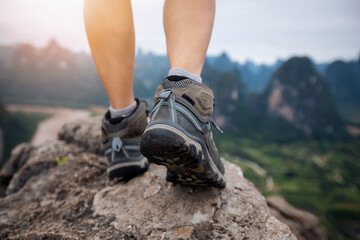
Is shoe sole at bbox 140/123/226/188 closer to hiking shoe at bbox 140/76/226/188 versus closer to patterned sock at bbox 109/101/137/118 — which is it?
hiking shoe at bbox 140/76/226/188

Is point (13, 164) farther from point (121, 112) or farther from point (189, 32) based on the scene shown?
point (189, 32)

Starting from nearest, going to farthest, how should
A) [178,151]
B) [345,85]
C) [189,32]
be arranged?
1. [178,151]
2. [189,32]
3. [345,85]

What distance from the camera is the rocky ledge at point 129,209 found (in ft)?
2.95

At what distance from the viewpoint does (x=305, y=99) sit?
5962 cm

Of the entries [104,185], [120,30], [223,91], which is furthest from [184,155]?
[223,91]

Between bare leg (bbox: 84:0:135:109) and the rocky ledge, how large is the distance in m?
0.60

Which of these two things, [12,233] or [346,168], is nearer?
[12,233]

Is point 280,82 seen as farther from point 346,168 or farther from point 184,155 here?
point 184,155

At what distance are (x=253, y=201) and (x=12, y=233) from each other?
49.1 inches

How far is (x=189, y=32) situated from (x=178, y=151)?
0.51 m

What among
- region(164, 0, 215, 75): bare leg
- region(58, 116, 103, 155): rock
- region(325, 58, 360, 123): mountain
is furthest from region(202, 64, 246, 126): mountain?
region(164, 0, 215, 75): bare leg

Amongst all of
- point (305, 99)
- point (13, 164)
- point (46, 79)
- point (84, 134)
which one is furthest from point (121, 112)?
point (305, 99)

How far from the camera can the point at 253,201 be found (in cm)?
108

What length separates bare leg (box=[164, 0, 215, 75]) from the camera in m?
0.88
